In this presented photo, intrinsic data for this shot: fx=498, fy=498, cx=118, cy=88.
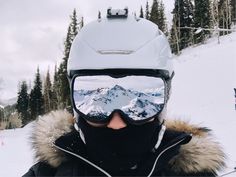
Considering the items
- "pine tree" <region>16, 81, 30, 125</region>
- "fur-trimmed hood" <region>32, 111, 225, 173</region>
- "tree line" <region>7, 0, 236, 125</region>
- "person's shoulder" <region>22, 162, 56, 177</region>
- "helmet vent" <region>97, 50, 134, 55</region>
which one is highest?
"tree line" <region>7, 0, 236, 125</region>

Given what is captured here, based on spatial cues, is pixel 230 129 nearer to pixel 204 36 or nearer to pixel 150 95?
pixel 150 95

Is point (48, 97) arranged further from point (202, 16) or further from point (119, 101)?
point (119, 101)

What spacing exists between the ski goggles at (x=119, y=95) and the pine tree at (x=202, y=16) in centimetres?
5228

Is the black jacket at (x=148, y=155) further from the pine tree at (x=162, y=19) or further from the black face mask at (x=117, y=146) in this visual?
the pine tree at (x=162, y=19)

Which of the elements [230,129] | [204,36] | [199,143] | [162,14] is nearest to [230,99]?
[230,129]

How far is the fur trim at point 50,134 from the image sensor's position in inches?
103

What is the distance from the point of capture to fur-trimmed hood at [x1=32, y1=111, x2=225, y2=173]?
263 centimetres

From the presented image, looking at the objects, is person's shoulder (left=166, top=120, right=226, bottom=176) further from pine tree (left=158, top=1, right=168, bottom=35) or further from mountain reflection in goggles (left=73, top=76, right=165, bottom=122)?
pine tree (left=158, top=1, right=168, bottom=35)

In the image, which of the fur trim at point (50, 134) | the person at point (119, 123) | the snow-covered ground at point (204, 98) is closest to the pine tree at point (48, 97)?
the snow-covered ground at point (204, 98)

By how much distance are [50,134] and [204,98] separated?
1076 inches

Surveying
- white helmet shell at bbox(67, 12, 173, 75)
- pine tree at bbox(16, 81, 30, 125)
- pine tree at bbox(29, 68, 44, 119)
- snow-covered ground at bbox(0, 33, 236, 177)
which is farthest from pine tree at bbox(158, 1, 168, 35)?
white helmet shell at bbox(67, 12, 173, 75)

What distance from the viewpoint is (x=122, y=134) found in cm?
255

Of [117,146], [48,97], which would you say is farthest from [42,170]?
[48,97]

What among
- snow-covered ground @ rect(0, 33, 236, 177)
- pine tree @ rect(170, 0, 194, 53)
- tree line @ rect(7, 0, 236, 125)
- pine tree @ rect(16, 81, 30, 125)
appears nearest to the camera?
snow-covered ground @ rect(0, 33, 236, 177)
